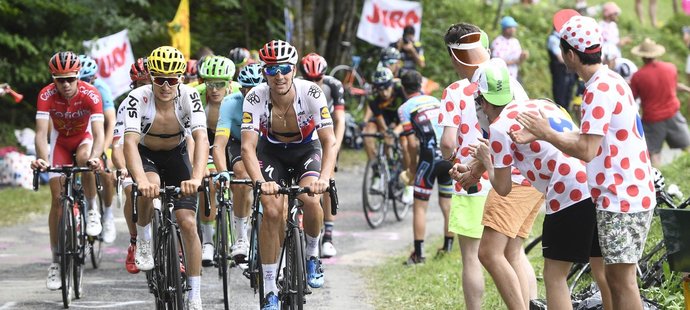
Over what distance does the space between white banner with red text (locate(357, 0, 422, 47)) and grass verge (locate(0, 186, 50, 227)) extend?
7432 mm

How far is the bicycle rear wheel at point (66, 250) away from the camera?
1068 centimetres

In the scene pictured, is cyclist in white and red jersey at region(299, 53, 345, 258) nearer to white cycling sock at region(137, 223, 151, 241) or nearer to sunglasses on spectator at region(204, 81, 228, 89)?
sunglasses on spectator at region(204, 81, 228, 89)

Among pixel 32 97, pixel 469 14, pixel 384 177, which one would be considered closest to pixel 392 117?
pixel 384 177

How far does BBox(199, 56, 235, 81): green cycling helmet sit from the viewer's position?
11562 millimetres

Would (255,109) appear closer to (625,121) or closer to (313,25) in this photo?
(625,121)

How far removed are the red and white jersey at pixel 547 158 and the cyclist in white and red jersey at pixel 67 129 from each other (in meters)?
4.98

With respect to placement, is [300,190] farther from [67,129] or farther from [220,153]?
[67,129]

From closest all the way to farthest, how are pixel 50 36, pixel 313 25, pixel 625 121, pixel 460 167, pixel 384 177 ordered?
pixel 625 121 < pixel 460 167 < pixel 384 177 < pixel 50 36 < pixel 313 25

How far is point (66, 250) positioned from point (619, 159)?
5.77 metres

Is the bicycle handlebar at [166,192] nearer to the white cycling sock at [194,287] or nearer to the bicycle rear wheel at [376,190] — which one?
the white cycling sock at [194,287]

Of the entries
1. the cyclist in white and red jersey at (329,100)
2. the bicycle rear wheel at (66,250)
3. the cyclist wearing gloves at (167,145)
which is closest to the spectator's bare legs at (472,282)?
the cyclist wearing gloves at (167,145)

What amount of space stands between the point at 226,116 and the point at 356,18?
15555 millimetres

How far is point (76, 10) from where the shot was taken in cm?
2044

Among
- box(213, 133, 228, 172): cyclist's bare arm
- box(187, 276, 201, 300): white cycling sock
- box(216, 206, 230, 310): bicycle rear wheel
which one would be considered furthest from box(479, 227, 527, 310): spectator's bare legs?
box(216, 206, 230, 310): bicycle rear wheel
